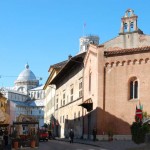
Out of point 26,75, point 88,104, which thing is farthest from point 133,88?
point 26,75

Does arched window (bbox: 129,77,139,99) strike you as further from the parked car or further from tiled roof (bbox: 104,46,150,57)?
the parked car

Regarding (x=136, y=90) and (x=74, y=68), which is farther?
(x=74, y=68)

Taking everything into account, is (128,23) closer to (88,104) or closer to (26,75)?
(88,104)

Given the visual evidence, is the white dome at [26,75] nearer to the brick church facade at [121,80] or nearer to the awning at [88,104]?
the awning at [88,104]

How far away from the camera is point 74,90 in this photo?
52.0 metres

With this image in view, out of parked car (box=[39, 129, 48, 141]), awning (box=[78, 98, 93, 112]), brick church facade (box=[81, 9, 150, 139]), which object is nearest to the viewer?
brick church facade (box=[81, 9, 150, 139])

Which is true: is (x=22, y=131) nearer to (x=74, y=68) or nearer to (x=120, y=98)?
(x=120, y=98)

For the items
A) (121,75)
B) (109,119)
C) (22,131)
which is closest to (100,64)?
(121,75)

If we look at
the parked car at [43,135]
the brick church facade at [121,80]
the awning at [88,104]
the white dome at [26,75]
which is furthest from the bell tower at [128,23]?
the white dome at [26,75]

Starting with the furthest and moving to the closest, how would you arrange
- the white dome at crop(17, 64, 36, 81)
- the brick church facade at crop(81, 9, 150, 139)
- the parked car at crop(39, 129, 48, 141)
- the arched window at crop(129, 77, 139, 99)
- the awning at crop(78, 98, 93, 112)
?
1. the white dome at crop(17, 64, 36, 81)
2. the parked car at crop(39, 129, 48, 141)
3. the awning at crop(78, 98, 93, 112)
4. the arched window at crop(129, 77, 139, 99)
5. the brick church facade at crop(81, 9, 150, 139)

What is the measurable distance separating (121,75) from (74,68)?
1353 centimetres

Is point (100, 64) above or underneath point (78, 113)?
above

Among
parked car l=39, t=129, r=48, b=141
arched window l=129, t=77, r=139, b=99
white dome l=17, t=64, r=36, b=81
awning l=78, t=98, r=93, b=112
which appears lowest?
parked car l=39, t=129, r=48, b=141

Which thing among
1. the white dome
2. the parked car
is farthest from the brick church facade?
the white dome
